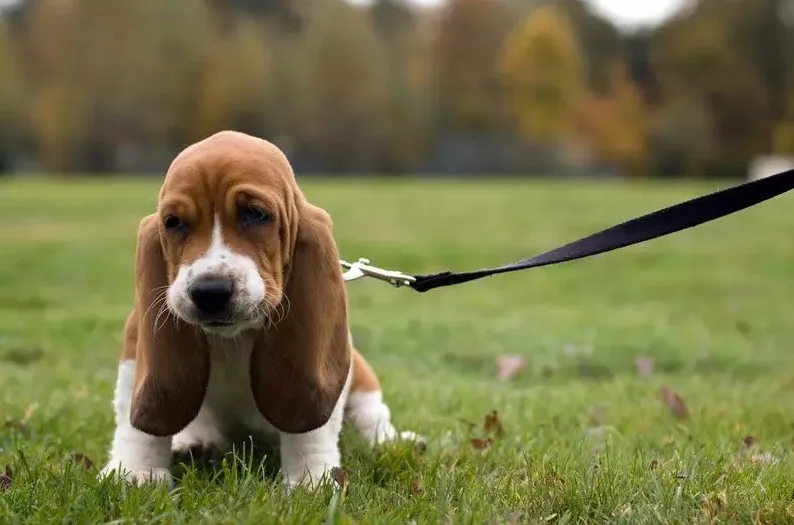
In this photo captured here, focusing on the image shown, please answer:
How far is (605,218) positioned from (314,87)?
24166mm

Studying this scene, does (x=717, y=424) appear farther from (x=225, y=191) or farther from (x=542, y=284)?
(x=542, y=284)

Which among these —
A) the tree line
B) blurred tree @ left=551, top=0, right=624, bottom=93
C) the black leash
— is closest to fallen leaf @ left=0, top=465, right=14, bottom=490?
the black leash

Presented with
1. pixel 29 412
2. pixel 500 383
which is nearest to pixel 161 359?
pixel 29 412

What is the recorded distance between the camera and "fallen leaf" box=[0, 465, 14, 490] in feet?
9.80

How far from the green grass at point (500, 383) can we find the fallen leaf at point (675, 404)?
0.05m

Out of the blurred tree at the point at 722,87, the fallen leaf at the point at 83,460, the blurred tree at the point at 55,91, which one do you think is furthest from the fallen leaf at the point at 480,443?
the blurred tree at the point at 722,87

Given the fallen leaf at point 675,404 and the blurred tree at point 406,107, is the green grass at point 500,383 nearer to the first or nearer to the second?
the fallen leaf at point 675,404

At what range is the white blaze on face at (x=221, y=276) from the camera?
2727mm

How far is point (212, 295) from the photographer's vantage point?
2.71m

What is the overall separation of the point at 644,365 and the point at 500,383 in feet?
4.25

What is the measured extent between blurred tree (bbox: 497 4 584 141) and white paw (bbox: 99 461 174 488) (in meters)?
42.6

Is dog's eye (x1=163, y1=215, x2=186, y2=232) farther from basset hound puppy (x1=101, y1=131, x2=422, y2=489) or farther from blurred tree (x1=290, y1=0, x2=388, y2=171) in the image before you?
blurred tree (x1=290, y1=0, x2=388, y2=171)

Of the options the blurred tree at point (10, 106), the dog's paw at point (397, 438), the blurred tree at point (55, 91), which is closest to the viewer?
the dog's paw at point (397, 438)

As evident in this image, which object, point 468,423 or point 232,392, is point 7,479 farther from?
point 468,423
